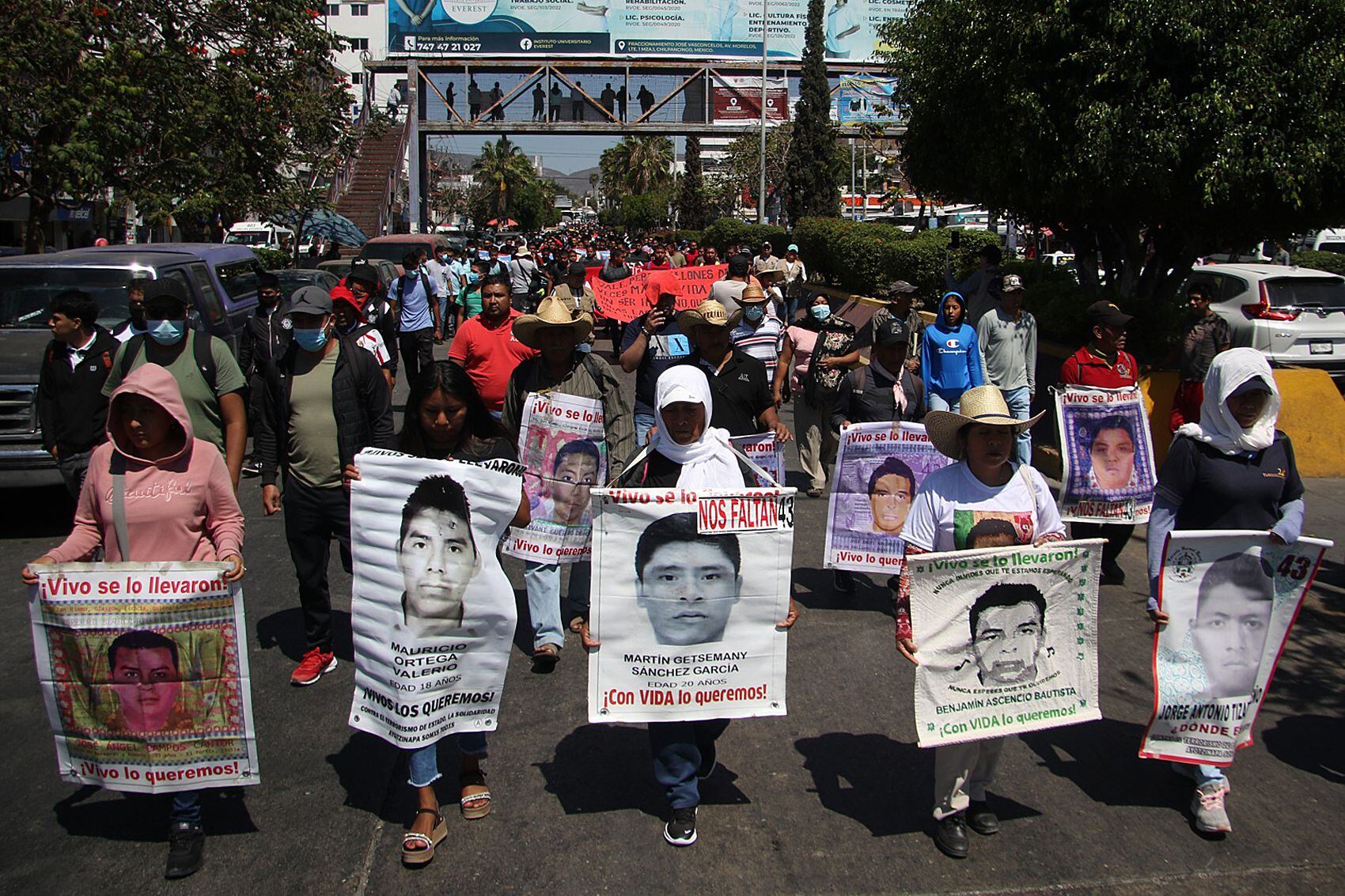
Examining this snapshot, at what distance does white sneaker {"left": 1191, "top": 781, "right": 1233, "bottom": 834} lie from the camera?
414 centimetres

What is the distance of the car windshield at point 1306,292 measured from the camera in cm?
1556

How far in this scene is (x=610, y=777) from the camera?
461cm

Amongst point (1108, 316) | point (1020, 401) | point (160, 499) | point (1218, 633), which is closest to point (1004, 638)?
point (1218, 633)

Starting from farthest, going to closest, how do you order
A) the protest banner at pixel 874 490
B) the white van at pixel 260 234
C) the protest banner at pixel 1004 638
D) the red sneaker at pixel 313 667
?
the white van at pixel 260 234 < the protest banner at pixel 874 490 < the red sneaker at pixel 313 667 < the protest banner at pixel 1004 638

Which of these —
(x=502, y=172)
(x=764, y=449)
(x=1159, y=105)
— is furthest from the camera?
(x=502, y=172)

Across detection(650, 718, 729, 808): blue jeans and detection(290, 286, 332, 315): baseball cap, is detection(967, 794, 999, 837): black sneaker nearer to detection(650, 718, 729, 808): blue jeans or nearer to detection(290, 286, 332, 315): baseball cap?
detection(650, 718, 729, 808): blue jeans

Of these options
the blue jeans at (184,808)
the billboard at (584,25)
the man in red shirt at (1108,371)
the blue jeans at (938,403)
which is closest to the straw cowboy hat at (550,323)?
the blue jeans at (184,808)

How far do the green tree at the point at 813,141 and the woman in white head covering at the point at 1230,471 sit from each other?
33.9 m

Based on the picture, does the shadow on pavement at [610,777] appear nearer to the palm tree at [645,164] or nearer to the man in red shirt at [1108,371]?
the man in red shirt at [1108,371]

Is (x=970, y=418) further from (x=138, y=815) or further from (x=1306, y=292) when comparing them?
(x=1306, y=292)

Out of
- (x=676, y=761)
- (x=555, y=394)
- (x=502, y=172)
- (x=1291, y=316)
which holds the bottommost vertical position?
(x=676, y=761)

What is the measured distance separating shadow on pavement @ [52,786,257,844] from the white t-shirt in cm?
277

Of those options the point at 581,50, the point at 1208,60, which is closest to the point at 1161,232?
the point at 1208,60

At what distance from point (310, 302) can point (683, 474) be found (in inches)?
90.7
